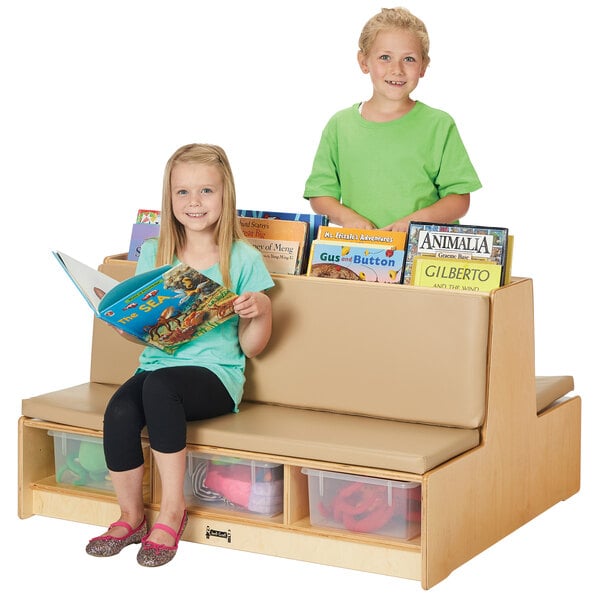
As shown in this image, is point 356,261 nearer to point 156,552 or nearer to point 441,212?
point 441,212

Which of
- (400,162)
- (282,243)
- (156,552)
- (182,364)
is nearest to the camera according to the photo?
(156,552)

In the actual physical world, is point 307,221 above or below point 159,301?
above

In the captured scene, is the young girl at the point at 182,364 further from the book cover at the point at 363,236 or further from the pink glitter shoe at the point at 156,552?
the book cover at the point at 363,236

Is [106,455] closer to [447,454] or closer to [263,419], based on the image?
[263,419]

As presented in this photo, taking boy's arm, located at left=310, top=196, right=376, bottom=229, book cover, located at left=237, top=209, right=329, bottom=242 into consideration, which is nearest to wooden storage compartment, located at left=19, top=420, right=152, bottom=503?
book cover, located at left=237, top=209, right=329, bottom=242

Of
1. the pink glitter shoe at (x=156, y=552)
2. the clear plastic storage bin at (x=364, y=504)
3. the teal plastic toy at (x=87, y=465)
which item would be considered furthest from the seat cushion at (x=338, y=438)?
the teal plastic toy at (x=87, y=465)

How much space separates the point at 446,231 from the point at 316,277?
479 mm

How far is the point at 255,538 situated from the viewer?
4973 mm

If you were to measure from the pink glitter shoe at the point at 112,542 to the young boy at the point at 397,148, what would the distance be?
4.53ft

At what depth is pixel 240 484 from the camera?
16.6 feet

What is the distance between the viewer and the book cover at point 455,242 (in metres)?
5.11

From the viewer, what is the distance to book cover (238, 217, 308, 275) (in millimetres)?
5375

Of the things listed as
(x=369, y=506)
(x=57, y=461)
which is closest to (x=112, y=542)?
(x=57, y=461)

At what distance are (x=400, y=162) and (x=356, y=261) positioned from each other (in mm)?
486
